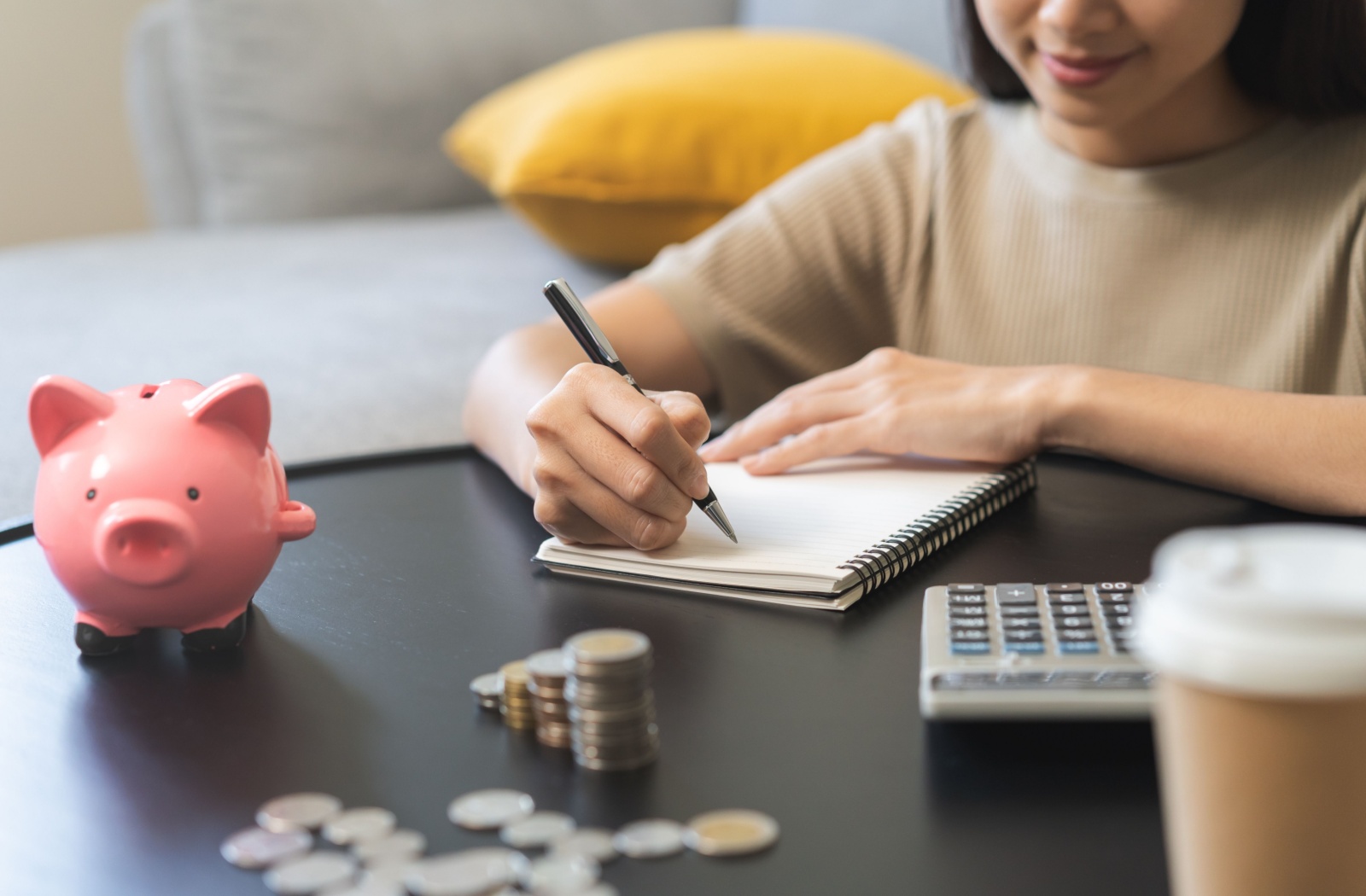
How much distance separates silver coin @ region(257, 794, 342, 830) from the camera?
42 centimetres

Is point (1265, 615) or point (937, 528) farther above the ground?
point (1265, 615)

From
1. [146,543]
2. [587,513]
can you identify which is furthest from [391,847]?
[587,513]

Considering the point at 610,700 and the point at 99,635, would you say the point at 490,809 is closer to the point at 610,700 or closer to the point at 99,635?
the point at 610,700

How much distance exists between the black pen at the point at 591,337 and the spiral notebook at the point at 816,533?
1 cm

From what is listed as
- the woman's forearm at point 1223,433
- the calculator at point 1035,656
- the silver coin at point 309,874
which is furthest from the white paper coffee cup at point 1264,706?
the woman's forearm at point 1223,433

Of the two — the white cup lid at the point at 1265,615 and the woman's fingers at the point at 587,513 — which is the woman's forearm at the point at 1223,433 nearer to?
the woman's fingers at the point at 587,513

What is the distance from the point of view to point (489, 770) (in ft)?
1.50

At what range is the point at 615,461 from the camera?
0.66 m

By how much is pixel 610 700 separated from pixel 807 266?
78 cm

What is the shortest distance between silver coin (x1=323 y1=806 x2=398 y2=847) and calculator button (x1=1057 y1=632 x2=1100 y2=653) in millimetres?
241

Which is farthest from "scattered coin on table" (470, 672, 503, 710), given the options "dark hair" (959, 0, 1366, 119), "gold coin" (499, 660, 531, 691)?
"dark hair" (959, 0, 1366, 119)

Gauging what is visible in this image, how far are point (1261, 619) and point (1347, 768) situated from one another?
5cm

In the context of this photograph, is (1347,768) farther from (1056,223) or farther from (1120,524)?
(1056,223)

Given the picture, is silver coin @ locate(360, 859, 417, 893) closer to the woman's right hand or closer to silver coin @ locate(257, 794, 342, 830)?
silver coin @ locate(257, 794, 342, 830)
